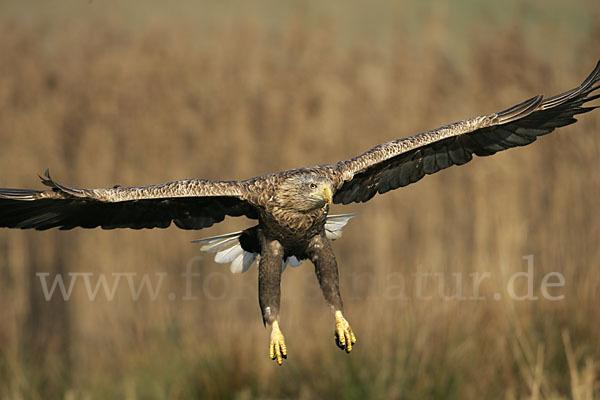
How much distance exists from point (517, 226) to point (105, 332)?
4.99 meters

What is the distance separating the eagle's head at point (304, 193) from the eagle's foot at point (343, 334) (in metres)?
0.66

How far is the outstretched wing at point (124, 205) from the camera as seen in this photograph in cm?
453

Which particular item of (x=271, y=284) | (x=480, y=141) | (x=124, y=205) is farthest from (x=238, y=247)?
(x=480, y=141)

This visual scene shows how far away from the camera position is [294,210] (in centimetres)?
445

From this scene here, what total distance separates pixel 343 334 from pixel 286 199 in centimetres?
84

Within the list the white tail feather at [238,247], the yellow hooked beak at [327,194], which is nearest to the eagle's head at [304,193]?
the yellow hooked beak at [327,194]

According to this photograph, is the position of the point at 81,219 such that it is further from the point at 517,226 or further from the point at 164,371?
the point at 517,226

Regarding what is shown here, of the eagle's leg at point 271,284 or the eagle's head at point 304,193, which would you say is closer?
the eagle's head at point 304,193

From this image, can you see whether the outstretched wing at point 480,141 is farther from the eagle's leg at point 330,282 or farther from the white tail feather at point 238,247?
the eagle's leg at point 330,282

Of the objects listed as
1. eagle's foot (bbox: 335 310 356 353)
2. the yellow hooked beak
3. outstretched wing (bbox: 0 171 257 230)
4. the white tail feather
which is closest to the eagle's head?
the yellow hooked beak

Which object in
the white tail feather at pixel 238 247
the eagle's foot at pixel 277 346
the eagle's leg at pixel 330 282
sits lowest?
the eagle's foot at pixel 277 346

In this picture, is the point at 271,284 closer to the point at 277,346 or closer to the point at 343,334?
the point at 277,346

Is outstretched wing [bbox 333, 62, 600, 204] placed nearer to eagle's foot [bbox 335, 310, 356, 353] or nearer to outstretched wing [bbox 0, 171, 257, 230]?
outstretched wing [bbox 0, 171, 257, 230]

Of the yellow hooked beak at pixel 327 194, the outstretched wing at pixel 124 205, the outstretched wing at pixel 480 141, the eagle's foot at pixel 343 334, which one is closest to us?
the yellow hooked beak at pixel 327 194
